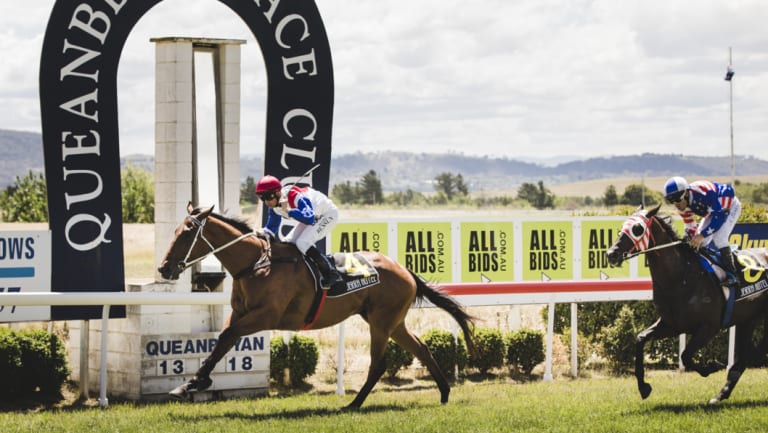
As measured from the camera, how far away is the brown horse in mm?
8430

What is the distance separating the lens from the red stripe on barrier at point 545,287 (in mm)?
11477

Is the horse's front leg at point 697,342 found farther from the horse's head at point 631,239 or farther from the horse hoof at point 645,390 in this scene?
the horse's head at point 631,239

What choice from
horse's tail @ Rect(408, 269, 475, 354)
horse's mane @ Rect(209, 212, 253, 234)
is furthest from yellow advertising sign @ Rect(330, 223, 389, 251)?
horse's mane @ Rect(209, 212, 253, 234)

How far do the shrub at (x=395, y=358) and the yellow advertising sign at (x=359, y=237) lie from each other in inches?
42.4

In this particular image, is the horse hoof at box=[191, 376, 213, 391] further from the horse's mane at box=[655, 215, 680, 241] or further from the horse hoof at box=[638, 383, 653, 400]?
the horse's mane at box=[655, 215, 680, 241]

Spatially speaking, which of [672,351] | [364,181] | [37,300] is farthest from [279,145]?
[364,181]

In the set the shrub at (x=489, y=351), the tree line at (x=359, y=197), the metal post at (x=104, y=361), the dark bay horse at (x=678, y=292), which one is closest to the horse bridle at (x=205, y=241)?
the metal post at (x=104, y=361)

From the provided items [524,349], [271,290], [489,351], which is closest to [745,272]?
[524,349]

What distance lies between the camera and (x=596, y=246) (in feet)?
41.7

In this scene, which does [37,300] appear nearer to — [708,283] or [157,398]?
[157,398]

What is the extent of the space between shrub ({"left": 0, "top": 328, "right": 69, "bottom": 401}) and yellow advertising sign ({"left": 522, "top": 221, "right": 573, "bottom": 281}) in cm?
540

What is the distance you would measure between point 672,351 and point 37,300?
25.9ft

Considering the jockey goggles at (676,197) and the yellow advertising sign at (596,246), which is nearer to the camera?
the jockey goggles at (676,197)

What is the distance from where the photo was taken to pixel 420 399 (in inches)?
384
